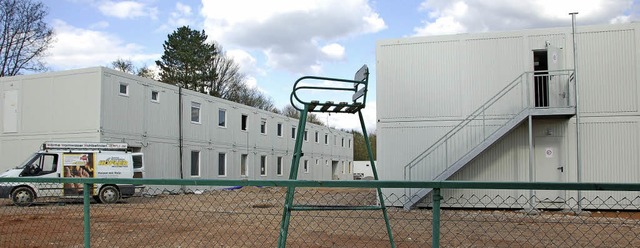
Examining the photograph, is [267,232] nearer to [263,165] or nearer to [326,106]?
[326,106]

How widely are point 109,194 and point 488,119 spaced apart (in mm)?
12280

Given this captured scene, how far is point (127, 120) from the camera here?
78.2 feet

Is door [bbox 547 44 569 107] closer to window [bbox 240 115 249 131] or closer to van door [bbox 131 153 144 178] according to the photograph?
van door [bbox 131 153 144 178]

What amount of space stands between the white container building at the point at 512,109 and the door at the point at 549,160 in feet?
0.09

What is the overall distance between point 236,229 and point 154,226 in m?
1.54

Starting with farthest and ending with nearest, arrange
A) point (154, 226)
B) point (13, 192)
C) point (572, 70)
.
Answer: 1. point (13, 192)
2. point (572, 70)
3. point (154, 226)

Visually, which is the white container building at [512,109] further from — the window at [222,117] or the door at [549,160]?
the window at [222,117]

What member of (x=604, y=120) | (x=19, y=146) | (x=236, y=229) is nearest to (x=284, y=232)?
(x=236, y=229)

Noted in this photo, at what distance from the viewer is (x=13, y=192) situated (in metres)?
17.7

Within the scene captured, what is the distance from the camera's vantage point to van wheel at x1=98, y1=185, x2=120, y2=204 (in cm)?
1858

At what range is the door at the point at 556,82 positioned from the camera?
15547 millimetres

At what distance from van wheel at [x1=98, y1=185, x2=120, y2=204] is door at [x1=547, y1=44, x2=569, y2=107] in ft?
44.9

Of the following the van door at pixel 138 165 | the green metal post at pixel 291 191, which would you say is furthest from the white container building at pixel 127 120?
the green metal post at pixel 291 191

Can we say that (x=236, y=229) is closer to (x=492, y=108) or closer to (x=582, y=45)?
(x=492, y=108)
